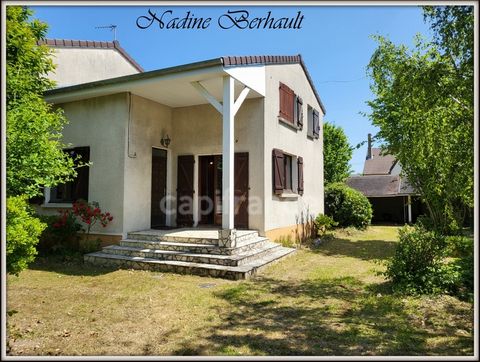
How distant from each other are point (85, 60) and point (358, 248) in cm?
1222

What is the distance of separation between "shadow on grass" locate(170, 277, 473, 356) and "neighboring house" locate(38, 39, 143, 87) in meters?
10.5

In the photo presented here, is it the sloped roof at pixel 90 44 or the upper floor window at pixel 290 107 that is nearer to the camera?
the upper floor window at pixel 290 107

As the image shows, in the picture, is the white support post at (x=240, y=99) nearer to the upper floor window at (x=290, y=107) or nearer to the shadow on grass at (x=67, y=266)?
the upper floor window at (x=290, y=107)

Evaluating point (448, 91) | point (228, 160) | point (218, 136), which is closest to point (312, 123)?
point (218, 136)

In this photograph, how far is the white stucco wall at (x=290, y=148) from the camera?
368 inches

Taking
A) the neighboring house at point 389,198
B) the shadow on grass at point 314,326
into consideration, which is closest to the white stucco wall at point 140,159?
the shadow on grass at point 314,326

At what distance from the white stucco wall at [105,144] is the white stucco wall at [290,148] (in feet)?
12.8

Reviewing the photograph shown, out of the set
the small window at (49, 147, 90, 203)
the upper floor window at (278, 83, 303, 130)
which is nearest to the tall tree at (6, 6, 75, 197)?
the small window at (49, 147, 90, 203)

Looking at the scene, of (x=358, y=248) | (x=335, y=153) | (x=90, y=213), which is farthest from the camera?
(x=335, y=153)

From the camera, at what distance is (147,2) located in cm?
325

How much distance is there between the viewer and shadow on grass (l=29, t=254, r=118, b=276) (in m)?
7.20

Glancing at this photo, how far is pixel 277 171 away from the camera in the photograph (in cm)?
959

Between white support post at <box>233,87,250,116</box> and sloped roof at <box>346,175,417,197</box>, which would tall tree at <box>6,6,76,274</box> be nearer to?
white support post at <box>233,87,250,116</box>

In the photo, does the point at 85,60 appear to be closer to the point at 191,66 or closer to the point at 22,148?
the point at 191,66
